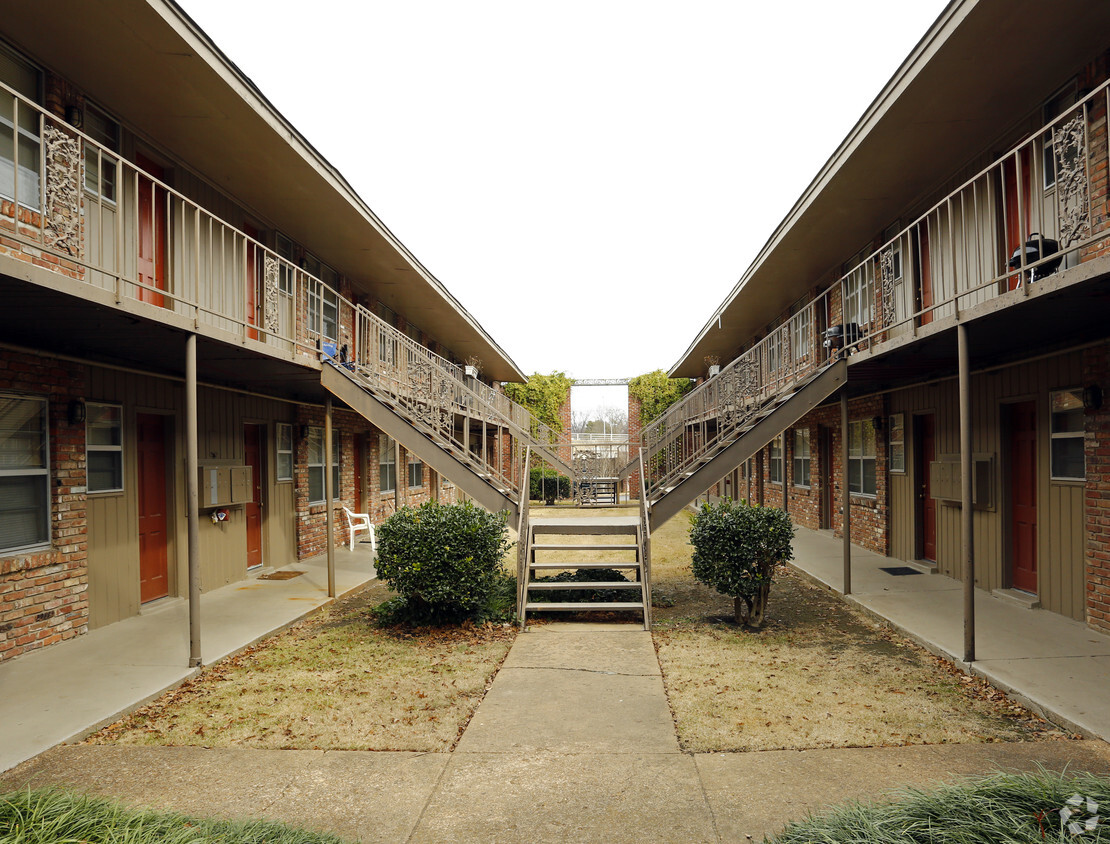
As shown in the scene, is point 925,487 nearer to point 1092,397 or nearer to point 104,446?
point 1092,397

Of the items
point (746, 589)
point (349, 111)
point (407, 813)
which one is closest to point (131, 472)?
point (407, 813)

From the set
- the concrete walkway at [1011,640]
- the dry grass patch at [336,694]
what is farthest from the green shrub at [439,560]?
the concrete walkway at [1011,640]

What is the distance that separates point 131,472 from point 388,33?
503 inches

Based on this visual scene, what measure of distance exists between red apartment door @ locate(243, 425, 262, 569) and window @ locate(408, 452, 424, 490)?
26.1 feet

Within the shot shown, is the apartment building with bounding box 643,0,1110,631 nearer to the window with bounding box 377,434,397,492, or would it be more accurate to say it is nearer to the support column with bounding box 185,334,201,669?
the support column with bounding box 185,334,201,669

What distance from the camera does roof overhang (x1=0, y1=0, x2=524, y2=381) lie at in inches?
232

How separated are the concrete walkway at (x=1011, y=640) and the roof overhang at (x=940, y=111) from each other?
5.46 meters

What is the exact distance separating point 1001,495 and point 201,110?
408 inches

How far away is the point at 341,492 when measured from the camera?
45.8ft

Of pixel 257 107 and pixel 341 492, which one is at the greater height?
pixel 257 107

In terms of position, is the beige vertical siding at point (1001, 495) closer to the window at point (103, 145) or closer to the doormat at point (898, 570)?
the doormat at point (898, 570)

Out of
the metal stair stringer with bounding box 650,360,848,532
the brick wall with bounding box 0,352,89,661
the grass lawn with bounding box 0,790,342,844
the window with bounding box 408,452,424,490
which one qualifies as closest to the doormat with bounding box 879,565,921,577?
the metal stair stringer with bounding box 650,360,848,532

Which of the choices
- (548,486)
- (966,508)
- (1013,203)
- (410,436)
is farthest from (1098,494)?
(548,486)

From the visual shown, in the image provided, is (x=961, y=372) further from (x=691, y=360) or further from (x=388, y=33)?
(x=691, y=360)
